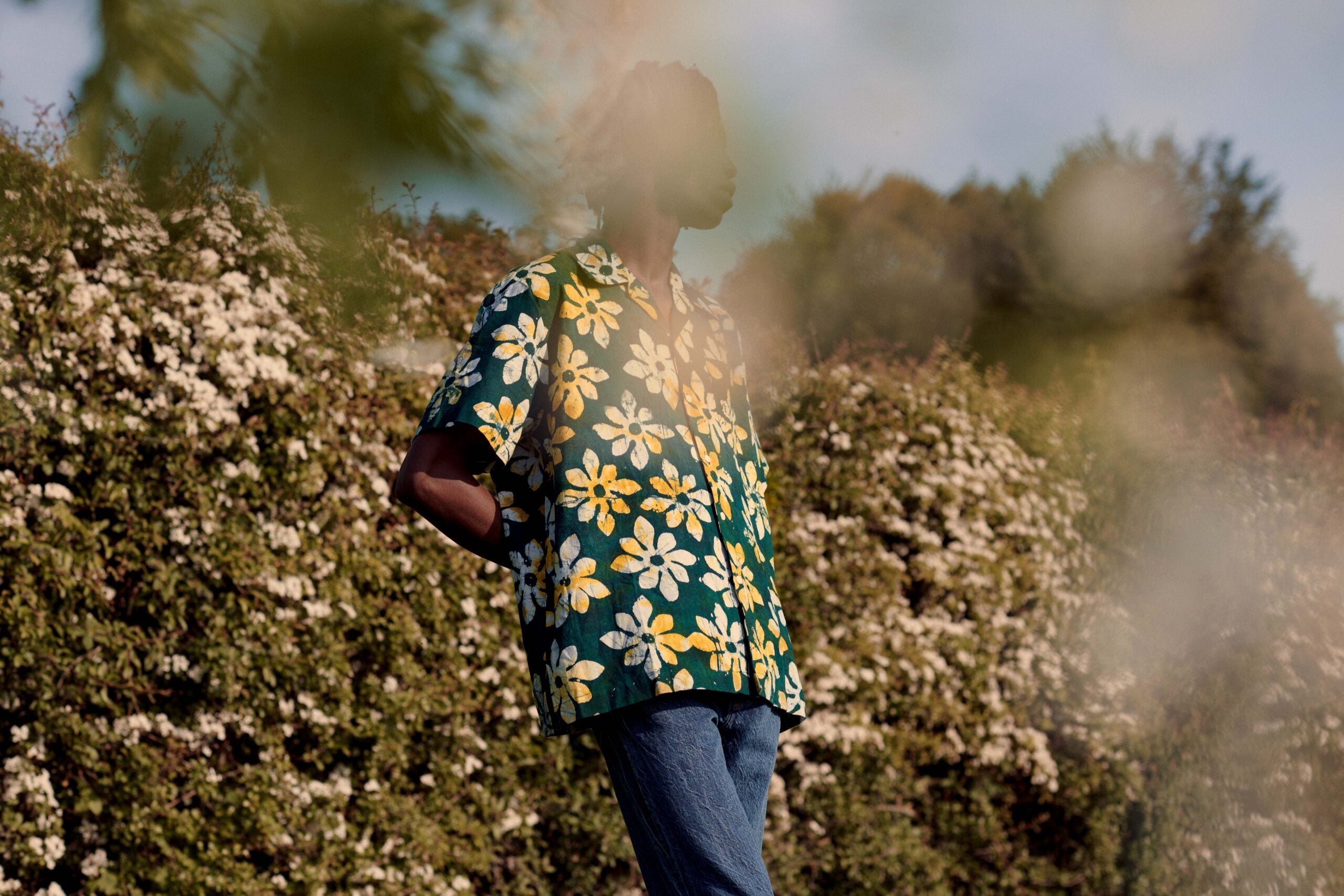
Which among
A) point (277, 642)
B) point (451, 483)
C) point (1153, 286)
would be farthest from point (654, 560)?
point (1153, 286)

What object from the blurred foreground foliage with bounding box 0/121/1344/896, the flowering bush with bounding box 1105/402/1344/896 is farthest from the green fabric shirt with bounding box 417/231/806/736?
the flowering bush with bounding box 1105/402/1344/896

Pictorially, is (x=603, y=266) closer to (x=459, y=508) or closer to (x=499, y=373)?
(x=499, y=373)

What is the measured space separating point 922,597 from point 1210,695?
4.68 feet

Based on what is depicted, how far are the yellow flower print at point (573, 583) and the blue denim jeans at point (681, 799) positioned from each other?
13cm

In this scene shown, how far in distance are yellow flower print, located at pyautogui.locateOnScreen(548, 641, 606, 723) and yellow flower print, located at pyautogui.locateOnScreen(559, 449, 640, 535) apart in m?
0.15

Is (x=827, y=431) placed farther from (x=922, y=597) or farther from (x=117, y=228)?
(x=117, y=228)

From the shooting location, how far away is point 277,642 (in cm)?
284

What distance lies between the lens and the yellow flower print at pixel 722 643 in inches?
49.9

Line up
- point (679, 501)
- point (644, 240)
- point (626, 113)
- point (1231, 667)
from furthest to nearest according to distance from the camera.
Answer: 1. point (1231, 667)
2. point (644, 240)
3. point (679, 501)
4. point (626, 113)

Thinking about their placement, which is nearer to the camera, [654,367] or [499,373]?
[499,373]

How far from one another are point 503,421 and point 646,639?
30 cm

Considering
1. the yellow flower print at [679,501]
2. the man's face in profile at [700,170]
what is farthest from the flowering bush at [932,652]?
the man's face in profile at [700,170]

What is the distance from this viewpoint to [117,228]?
109 centimetres

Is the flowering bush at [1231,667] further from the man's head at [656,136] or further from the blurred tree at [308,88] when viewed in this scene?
the blurred tree at [308,88]
